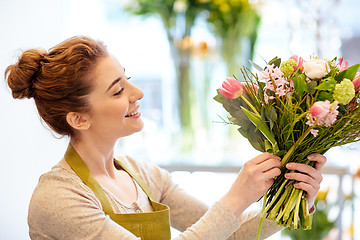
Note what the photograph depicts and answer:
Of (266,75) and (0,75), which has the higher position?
(266,75)

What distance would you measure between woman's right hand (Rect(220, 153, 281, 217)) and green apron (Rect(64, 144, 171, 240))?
24cm

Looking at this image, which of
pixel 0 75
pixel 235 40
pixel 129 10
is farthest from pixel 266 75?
pixel 129 10

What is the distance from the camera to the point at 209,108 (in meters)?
2.99

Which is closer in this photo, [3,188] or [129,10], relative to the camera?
[3,188]

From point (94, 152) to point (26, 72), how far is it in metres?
0.32

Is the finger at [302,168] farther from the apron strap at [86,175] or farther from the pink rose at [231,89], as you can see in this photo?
the apron strap at [86,175]

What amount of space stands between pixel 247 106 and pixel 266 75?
0.13 meters

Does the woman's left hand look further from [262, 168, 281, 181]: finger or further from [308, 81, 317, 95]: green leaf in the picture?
[308, 81, 317, 95]: green leaf

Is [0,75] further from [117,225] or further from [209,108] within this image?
[209,108]

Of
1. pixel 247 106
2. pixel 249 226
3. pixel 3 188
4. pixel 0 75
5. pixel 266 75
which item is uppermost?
pixel 266 75

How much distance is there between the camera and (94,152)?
60.0 inches

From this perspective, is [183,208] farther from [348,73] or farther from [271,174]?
[348,73]

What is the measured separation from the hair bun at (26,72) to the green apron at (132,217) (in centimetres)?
23

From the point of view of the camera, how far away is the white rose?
1.19 m
